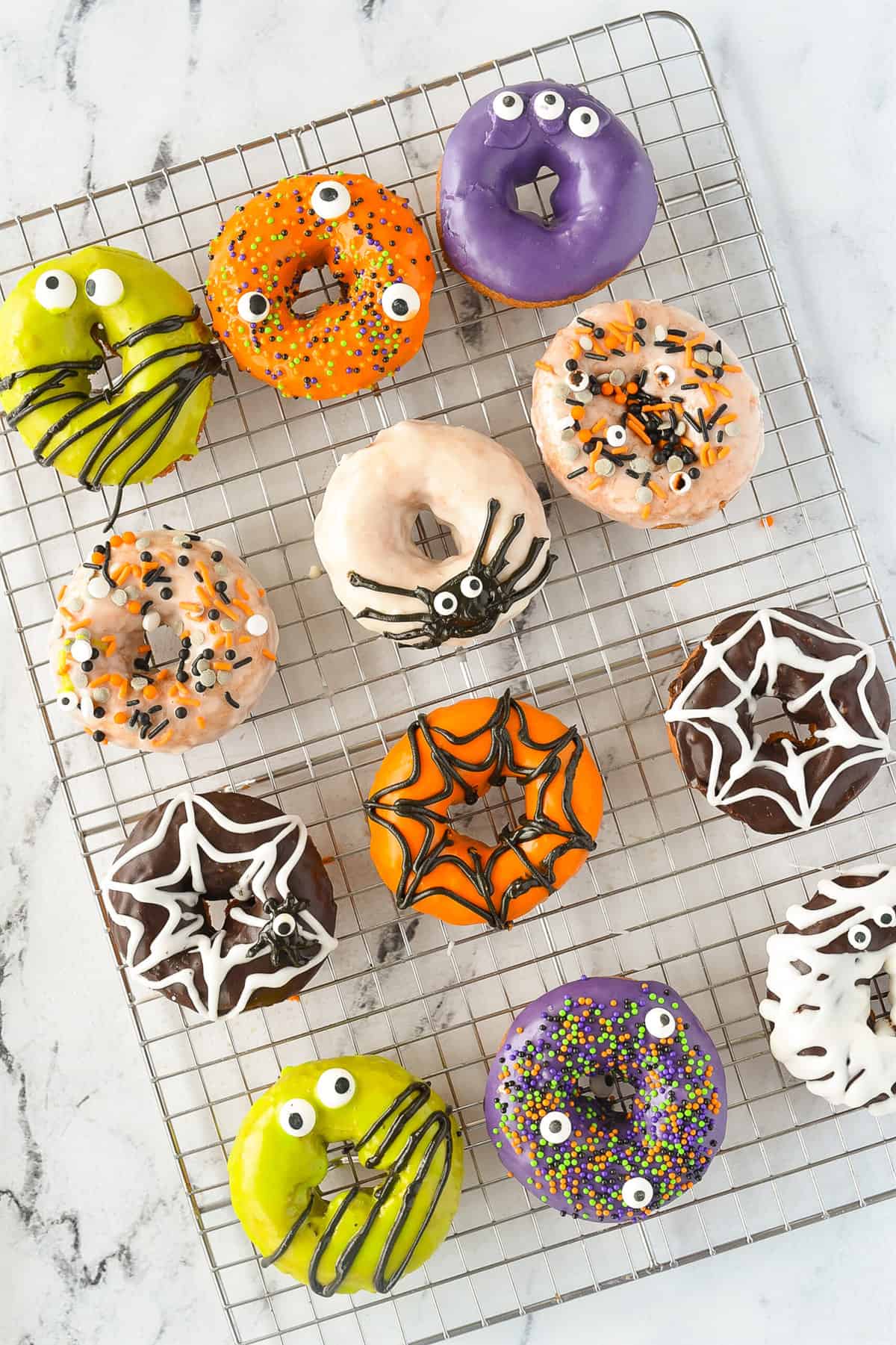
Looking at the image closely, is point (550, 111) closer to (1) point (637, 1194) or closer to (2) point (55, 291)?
(2) point (55, 291)

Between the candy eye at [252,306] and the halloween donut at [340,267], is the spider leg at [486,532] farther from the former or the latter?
the candy eye at [252,306]

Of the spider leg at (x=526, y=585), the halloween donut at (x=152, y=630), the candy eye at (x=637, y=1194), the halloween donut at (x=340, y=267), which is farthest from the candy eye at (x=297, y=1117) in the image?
the halloween donut at (x=340, y=267)

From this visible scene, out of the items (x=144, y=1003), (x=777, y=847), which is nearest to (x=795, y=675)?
(x=777, y=847)

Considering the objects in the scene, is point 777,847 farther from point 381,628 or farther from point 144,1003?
point 144,1003

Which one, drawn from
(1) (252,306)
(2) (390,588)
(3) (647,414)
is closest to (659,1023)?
(2) (390,588)

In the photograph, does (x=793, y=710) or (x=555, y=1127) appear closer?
(x=555, y=1127)

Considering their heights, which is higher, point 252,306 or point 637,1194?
point 252,306
